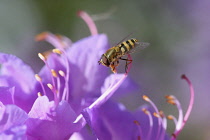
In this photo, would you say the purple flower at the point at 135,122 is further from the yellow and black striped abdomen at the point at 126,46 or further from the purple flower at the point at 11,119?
the purple flower at the point at 11,119

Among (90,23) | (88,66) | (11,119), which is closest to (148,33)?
(90,23)

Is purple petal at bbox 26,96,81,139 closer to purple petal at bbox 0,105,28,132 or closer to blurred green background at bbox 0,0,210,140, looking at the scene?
purple petal at bbox 0,105,28,132

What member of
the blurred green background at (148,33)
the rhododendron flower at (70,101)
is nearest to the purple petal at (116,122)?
the rhododendron flower at (70,101)

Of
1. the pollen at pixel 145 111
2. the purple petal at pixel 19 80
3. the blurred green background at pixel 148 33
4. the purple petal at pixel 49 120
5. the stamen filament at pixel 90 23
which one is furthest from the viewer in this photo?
the blurred green background at pixel 148 33

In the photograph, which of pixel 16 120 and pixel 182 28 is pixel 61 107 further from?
pixel 182 28

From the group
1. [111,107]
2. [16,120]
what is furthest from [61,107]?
[111,107]
